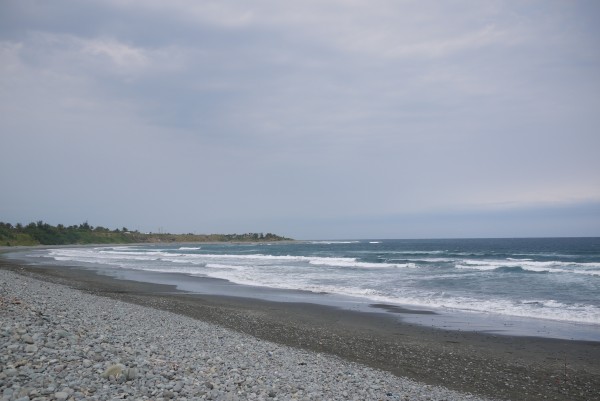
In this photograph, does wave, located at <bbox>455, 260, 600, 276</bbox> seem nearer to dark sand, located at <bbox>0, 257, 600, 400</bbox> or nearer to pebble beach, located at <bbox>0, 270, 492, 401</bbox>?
dark sand, located at <bbox>0, 257, 600, 400</bbox>

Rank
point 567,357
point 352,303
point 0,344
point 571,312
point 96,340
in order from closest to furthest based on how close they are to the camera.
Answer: point 0,344
point 96,340
point 567,357
point 571,312
point 352,303

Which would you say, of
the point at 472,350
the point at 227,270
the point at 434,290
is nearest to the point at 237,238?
the point at 227,270

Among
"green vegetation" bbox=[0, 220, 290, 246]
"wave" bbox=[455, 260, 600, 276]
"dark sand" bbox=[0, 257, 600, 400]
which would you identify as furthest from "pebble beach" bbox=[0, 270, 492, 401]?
"green vegetation" bbox=[0, 220, 290, 246]

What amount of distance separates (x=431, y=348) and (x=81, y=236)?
9896 centimetres

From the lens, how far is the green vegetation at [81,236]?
249 ft

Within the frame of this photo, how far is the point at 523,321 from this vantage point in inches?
538

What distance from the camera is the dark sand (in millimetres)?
7838

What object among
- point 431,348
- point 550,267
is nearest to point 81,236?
point 550,267

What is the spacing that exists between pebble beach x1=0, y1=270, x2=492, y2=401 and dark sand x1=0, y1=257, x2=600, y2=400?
90cm

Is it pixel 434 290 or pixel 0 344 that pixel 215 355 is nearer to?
pixel 0 344

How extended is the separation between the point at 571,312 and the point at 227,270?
23.7 meters

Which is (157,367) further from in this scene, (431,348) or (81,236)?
(81,236)

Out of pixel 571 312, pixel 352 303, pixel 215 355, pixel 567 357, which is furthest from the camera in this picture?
pixel 352 303

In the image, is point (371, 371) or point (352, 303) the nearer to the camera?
point (371, 371)
